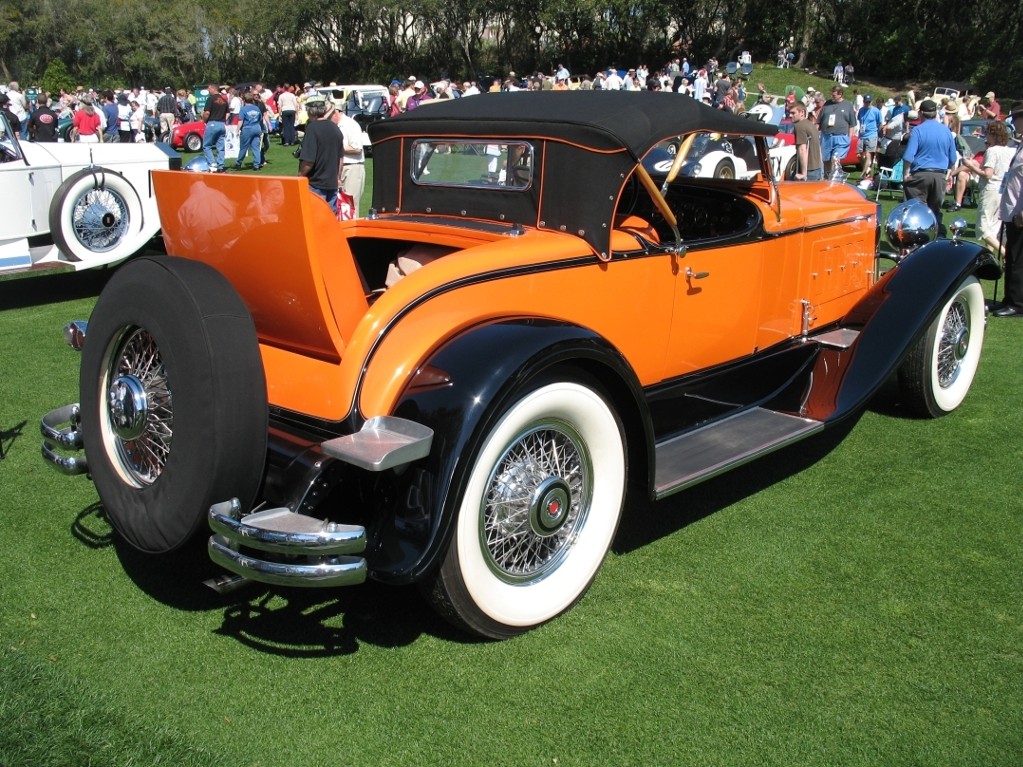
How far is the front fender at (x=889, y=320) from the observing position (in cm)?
454

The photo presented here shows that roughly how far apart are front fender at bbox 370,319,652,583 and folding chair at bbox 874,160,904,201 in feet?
44.6

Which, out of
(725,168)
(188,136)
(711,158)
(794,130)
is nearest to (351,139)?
(725,168)

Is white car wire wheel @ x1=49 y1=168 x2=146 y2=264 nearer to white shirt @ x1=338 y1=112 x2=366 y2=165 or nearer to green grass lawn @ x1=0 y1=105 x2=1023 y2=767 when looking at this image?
white shirt @ x1=338 y1=112 x2=366 y2=165

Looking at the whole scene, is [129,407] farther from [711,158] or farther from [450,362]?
[711,158]

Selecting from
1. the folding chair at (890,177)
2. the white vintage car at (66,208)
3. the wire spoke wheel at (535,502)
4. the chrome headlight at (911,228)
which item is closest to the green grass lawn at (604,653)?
the wire spoke wheel at (535,502)

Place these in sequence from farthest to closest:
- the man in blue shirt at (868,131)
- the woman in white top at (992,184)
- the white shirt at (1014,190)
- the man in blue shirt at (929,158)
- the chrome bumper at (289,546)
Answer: the man in blue shirt at (868,131) → the man in blue shirt at (929,158) → the woman in white top at (992,184) → the white shirt at (1014,190) → the chrome bumper at (289,546)

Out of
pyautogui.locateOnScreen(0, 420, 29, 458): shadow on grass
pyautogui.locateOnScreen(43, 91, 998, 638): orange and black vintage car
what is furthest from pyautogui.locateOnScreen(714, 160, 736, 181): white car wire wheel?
pyautogui.locateOnScreen(0, 420, 29, 458): shadow on grass

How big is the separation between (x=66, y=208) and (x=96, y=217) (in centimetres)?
36

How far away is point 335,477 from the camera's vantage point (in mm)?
2873

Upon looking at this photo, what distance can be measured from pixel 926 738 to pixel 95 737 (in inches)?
98.2

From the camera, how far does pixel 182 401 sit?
278cm

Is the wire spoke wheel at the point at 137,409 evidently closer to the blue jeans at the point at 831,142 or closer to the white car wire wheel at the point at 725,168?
the white car wire wheel at the point at 725,168

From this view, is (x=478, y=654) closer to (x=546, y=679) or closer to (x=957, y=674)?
(x=546, y=679)

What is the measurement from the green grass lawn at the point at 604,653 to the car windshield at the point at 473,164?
5.47ft
